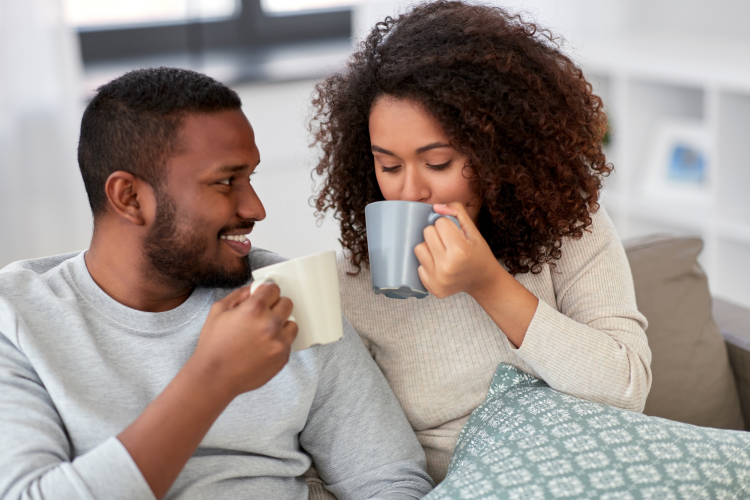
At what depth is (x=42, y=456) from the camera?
32.5 inches

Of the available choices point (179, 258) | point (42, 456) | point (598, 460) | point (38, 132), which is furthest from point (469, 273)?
point (38, 132)

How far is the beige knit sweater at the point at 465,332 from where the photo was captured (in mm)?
1104

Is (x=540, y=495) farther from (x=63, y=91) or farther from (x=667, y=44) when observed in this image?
(x=667, y=44)

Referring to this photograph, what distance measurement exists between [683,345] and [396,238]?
0.69m

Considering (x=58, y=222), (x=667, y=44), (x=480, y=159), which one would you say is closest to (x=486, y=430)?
(x=480, y=159)

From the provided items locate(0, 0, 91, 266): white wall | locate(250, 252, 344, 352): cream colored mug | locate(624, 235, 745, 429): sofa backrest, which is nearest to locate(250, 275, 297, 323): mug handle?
locate(250, 252, 344, 352): cream colored mug

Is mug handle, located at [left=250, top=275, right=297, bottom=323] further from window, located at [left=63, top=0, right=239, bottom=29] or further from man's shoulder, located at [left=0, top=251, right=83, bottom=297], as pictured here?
window, located at [left=63, top=0, right=239, bottom=29]

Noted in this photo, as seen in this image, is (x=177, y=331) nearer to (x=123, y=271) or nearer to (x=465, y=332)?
(x=123, y=271)

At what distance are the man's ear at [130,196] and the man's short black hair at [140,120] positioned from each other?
0.01 m

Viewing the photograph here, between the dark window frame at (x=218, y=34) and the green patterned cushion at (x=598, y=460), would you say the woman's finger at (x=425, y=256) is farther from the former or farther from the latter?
the dark window frame at (x=218, y=34)

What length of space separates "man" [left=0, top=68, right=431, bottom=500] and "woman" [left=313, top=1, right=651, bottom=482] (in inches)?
4.1

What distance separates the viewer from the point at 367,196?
1264 millimetres

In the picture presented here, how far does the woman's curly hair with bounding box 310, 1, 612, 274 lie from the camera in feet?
3.50

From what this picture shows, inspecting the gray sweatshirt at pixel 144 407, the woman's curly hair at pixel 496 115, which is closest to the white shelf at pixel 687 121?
the woman's curly hair at pixel 496 115
